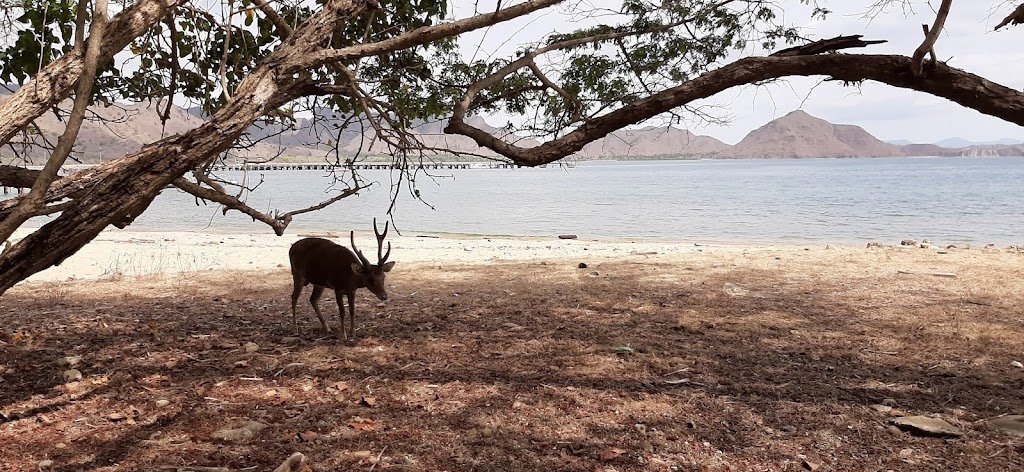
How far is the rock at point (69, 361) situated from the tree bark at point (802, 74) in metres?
3.58

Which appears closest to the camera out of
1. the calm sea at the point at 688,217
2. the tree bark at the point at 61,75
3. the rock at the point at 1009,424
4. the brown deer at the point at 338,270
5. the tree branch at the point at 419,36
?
the tree bark at the point at 61,75

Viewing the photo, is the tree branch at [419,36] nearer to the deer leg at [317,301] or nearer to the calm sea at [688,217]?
the deer leg at [317,301]

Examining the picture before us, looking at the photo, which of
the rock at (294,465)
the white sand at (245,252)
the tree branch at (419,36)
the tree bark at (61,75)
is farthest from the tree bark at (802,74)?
the white sand at (245,252)

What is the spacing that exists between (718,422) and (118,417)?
3.56 metres

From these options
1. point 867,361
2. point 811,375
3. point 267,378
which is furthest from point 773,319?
point 267,378

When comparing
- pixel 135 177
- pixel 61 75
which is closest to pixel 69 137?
pixel 135 177

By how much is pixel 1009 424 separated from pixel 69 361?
20.9 feet

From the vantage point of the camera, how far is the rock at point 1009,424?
153 inches

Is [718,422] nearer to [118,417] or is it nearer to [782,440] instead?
[782,440]

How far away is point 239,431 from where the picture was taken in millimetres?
3816

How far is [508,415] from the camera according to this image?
418cm

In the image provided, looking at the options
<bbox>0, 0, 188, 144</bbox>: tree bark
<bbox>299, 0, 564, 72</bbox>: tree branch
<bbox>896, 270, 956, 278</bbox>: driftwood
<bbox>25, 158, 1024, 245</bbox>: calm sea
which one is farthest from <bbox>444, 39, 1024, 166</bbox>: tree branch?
<bbox>25, 158, 1024, 245</bbox>: calm sea

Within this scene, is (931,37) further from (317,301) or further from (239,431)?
(317,301)

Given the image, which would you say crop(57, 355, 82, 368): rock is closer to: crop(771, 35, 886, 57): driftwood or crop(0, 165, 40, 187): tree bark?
crop(0, 165, 40, 187): tree bark
